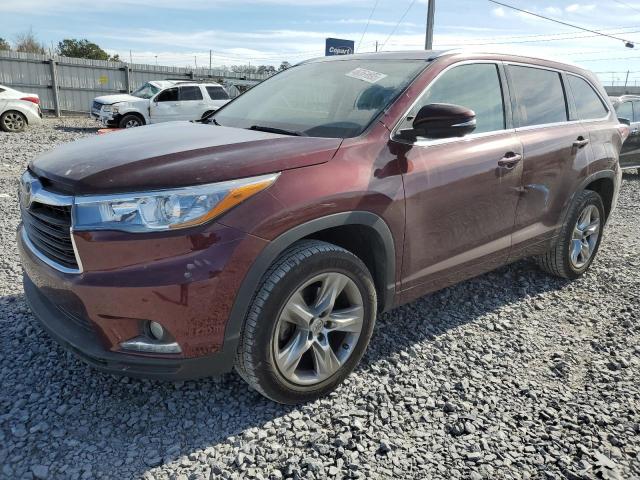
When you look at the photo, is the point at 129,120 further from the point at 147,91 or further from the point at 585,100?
the point at 585,100

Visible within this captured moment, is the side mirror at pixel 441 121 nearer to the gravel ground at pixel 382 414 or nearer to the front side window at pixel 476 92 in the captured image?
the front side window at pixel 476 92

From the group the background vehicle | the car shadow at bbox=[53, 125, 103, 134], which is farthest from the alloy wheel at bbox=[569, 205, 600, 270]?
the car shadow at bbox=[53, 125, 103, 134]

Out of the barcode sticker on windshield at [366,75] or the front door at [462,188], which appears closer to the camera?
the front door at [462,188]

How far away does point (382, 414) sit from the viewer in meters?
2.61

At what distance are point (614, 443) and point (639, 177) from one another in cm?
1039

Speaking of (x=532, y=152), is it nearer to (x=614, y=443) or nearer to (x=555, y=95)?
(x=555, y=95)

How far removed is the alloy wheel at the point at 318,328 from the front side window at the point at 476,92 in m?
1.15

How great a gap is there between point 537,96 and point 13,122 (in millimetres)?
14378

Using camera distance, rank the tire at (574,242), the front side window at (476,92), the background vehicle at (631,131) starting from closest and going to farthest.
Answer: the front side window at (476,92) → the tire at (574,242) → the background vehicle at (631,131)

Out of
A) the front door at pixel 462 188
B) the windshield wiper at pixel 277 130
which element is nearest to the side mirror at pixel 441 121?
the front door at pixel 462 188

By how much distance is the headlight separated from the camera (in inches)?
83.8

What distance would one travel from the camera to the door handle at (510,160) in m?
3.32

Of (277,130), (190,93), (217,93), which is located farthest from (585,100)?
(217,93)

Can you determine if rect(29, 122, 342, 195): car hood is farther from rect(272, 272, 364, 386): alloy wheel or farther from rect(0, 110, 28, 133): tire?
rect(0, 110, 28, 133): tire
